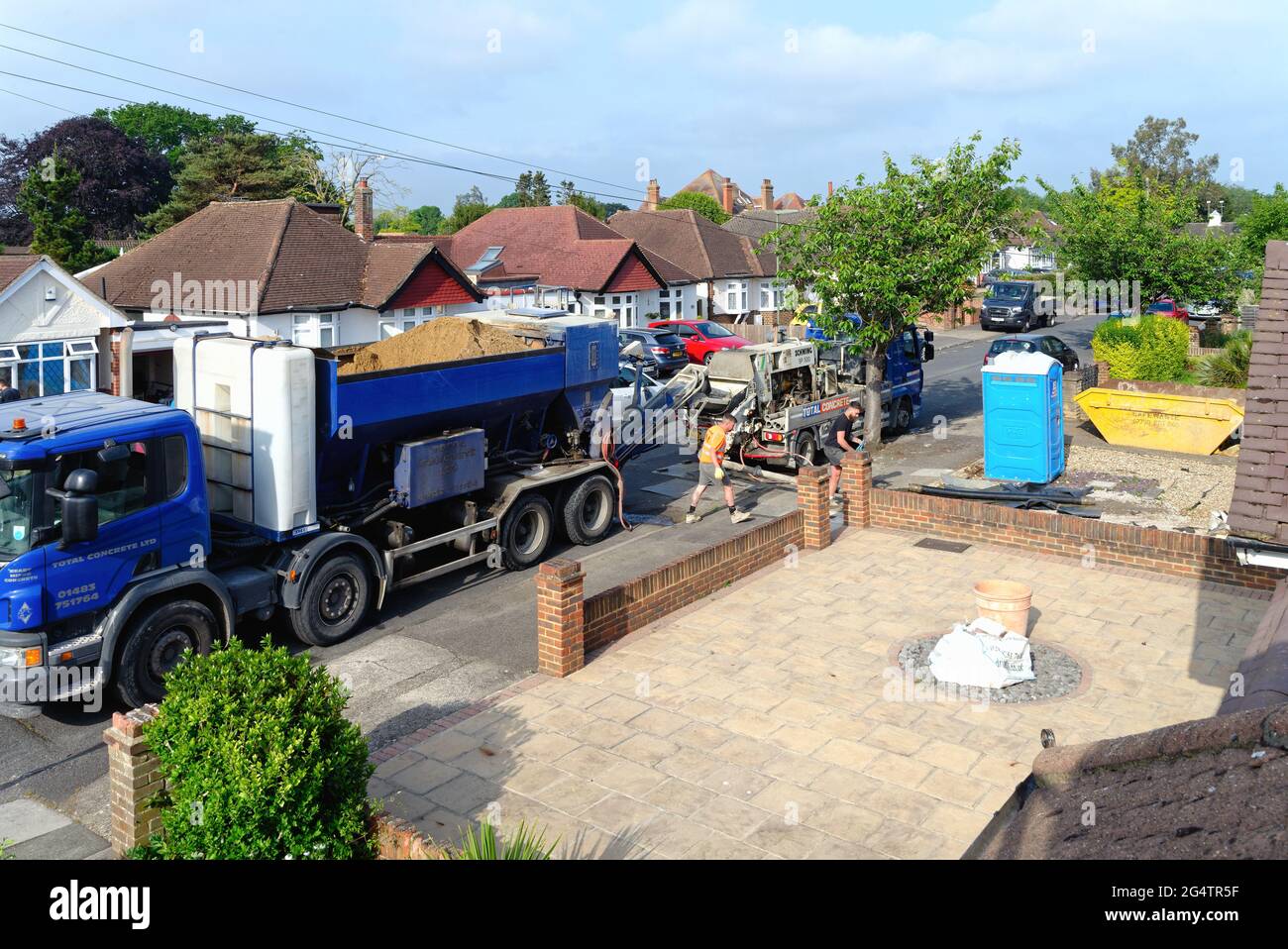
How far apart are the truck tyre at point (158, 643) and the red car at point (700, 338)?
2229cm

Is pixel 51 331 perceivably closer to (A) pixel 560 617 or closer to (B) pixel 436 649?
(B) pixel 436 649

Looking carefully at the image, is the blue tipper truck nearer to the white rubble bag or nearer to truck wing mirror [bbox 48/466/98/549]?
truck wing mirror [bbox 48/466/98/549]

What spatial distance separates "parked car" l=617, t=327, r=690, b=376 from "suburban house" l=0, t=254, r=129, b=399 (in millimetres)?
13596

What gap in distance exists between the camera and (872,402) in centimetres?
2214

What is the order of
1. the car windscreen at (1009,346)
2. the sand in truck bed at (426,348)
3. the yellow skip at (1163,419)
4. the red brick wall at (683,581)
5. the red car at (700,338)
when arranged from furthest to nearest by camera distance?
the red car at (700,338) → the car windscreen at (1009,346) → the yellow skip at (1163,419) → the sand in truck bed at (426,348) → the red brick wall at (683,581)

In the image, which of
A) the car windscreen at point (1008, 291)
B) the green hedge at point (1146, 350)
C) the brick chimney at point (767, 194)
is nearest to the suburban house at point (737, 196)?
the brick chimney at point (767, 194)

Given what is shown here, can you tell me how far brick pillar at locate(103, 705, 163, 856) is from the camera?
22.8ft

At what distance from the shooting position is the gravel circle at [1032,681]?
9.80 metres

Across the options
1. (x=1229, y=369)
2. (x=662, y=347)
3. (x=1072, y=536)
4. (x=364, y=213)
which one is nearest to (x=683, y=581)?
(x=1072, y=536)

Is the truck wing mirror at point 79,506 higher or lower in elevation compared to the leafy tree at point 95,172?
lower

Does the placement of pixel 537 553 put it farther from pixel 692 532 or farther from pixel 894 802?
pixel 894 802

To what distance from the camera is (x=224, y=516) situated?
11.5 metres

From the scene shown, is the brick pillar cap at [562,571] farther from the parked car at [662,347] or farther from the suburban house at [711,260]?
the suburban house at [711,260]
